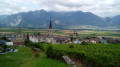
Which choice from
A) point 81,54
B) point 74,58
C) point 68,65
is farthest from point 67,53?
point 68,65

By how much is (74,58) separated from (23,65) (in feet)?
45.7

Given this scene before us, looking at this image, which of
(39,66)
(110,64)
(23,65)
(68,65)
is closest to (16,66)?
(23,65)

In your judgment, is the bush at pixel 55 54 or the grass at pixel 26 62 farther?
the bush at pixel 55 54

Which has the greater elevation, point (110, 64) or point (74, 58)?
point (110, 64)

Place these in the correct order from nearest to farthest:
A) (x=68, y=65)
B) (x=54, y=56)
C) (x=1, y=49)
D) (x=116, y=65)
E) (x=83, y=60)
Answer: (x=116, y=65) < (x=68, y=65) < (x=83, y=60) < (x=54, y=56) < (x=1, y=49)

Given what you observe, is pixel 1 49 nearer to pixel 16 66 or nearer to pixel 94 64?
pixel 16 66

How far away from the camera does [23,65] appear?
1015 inches

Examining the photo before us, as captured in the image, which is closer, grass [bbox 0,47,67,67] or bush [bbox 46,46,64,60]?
grass [bbox 0,47,67,67]

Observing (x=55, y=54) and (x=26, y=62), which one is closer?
(x=26, y=62)

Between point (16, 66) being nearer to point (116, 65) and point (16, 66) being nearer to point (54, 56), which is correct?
point (54, 56)

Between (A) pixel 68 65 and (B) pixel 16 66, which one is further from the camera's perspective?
(A) pixel 68 65

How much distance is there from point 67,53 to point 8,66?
1683 cm

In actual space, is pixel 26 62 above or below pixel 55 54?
below

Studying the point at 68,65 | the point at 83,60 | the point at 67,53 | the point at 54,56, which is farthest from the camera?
the point at 67,53
